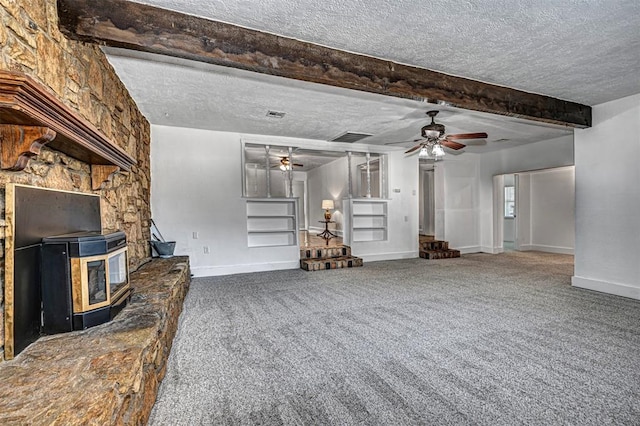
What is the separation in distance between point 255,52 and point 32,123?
1.66 metres

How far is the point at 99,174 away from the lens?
271cm

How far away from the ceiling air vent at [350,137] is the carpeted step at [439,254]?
3217mm

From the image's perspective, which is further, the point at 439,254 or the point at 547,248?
the point at 547,248

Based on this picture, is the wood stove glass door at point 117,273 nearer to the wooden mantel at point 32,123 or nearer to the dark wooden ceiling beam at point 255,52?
the wooden mantel at point 32,123

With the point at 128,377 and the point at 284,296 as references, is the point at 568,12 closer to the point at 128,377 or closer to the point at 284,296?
the point at 128,377

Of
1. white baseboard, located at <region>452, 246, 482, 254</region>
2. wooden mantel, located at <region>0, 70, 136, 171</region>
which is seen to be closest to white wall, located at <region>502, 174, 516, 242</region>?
white baseboard, located at <region>452, 246, 482, 254</region>

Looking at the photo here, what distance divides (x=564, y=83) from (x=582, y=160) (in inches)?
65.9

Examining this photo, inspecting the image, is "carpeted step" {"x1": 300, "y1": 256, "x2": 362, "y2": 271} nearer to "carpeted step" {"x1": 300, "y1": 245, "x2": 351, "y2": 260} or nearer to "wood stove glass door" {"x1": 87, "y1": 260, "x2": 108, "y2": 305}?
"carpeted step" {"x1": 300, "y1": 245, "x2": 351, "y2": 260}

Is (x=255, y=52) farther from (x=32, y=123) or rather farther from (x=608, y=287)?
(x=608, y=287)

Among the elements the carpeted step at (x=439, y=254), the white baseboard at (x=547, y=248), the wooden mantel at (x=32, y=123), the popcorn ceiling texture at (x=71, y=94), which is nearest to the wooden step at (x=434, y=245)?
the carpeted step at (x=439, y=254)

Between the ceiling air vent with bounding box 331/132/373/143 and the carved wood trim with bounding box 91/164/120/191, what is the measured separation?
4.24 m

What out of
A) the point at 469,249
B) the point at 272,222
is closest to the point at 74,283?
the point at 272,222

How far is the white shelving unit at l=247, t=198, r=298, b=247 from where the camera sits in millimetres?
6375

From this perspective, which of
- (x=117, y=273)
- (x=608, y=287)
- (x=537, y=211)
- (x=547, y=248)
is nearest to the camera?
(x=117, y=273)
